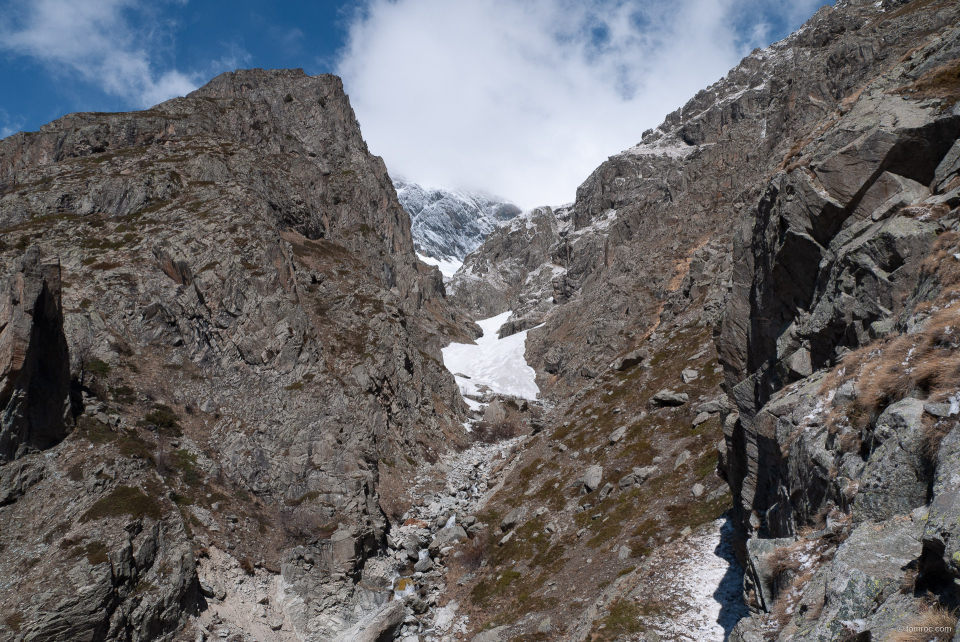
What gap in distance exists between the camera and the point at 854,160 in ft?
49.8

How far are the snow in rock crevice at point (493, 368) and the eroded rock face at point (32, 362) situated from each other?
62320 millimetres

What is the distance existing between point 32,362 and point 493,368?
289 ft

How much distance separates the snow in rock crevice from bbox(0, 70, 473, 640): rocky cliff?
24.1 meters

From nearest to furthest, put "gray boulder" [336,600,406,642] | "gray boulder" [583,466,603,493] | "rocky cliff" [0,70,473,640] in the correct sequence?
A: "rocky cliff" [0,70,473,640]
"gray boulder" [336,600,406,642]
"gray boulder" [583,466,603,493]

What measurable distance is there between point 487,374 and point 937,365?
331ft

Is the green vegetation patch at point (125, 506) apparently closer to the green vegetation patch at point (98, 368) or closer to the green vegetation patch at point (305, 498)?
the green vegetation patch at point (305, 498)

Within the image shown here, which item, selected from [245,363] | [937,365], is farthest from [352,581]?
[937,365]

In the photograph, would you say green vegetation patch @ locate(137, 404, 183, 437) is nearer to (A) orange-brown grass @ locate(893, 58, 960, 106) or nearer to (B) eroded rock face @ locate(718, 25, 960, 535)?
(B) eroded rock face @ locate(718, 25, 960, 535)

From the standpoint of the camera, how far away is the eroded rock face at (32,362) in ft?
94.5

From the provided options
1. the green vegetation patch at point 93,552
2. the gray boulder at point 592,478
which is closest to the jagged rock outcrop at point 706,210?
the gray boulder at point 592,478

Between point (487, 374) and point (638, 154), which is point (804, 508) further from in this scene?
point (638, 154)

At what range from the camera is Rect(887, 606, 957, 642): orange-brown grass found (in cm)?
584

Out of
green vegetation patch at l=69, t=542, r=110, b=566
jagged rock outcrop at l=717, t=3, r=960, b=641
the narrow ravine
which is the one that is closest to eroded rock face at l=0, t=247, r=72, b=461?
green vegetation patch at l=69, t=542, r=110, b=566

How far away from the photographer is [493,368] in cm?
11231
